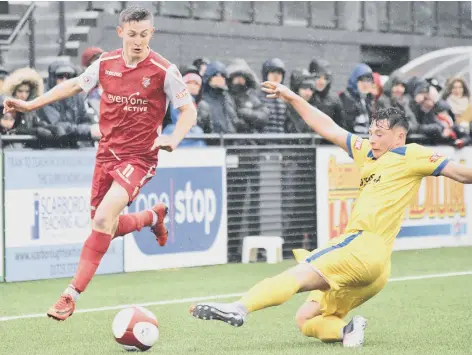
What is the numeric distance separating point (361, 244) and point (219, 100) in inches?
274

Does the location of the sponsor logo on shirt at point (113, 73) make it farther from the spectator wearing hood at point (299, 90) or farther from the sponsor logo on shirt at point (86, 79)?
the spectator wearing hood at point (299, 90)

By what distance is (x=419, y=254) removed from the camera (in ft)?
49.6

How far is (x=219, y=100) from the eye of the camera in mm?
14062

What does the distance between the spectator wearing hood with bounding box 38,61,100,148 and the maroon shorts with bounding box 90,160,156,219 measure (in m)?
3.46

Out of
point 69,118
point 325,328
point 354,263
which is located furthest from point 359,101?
point 354,263

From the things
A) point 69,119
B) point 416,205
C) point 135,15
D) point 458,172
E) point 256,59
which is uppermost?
point 256,59

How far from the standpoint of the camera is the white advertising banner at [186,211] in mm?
13008

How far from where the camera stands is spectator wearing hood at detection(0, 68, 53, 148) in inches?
481

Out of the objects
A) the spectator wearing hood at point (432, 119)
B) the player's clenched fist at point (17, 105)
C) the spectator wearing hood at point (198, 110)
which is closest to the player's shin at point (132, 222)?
the player's clenched fist at point (17, 105)

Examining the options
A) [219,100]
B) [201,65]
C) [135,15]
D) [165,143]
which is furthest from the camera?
[201,65]

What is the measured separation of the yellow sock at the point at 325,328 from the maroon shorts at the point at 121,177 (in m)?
1.78

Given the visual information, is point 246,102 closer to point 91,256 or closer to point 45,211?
point 45,211

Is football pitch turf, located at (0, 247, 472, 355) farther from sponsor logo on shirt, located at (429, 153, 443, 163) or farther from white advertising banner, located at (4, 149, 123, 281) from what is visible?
sponsor logo on shirt, located at (429, 153, 443, 163)

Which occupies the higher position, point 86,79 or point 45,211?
point 86,79
